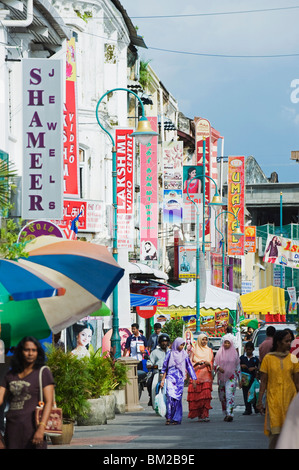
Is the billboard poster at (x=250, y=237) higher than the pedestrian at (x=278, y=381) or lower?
higher

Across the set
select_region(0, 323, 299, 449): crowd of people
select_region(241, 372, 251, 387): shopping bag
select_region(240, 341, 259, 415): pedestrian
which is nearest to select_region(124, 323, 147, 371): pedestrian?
select_region(0, 323, 299, 449): crowd of people

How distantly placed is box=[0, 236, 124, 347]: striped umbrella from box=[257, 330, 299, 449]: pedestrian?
2120 millimetres

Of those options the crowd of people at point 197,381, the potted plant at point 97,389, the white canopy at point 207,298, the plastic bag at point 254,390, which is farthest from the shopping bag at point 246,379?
the white canopy at point 207,298

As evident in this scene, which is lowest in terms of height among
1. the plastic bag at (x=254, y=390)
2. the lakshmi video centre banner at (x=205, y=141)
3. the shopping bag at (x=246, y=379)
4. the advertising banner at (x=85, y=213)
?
the plastic bag at (x=254, y=390)

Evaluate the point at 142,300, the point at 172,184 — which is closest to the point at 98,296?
the point at 142,300

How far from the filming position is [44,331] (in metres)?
12.5

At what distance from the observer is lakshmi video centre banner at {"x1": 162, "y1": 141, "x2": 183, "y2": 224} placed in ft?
152

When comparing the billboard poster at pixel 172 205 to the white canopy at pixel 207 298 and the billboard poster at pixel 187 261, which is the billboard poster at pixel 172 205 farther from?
the white canopy at pixel 207 298

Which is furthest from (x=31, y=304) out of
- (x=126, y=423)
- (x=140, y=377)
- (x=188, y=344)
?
(x=188, y=344)

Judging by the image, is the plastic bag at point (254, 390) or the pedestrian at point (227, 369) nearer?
the pedestrian at point (227, 369)

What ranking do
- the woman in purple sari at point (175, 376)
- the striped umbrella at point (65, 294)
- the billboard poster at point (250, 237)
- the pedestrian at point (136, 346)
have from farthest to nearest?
the billboard poster at point (250, 237), the pedestrian at point (136, 346), the woman in purple sari at point (175, 376), the striped umbrella at point (65, 294)

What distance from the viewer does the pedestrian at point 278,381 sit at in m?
11.8

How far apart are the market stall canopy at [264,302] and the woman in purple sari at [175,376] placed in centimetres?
3698

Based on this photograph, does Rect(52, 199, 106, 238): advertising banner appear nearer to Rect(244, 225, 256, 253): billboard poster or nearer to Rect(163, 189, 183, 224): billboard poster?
Rect(163, 189, 183, 224): billboard poster
